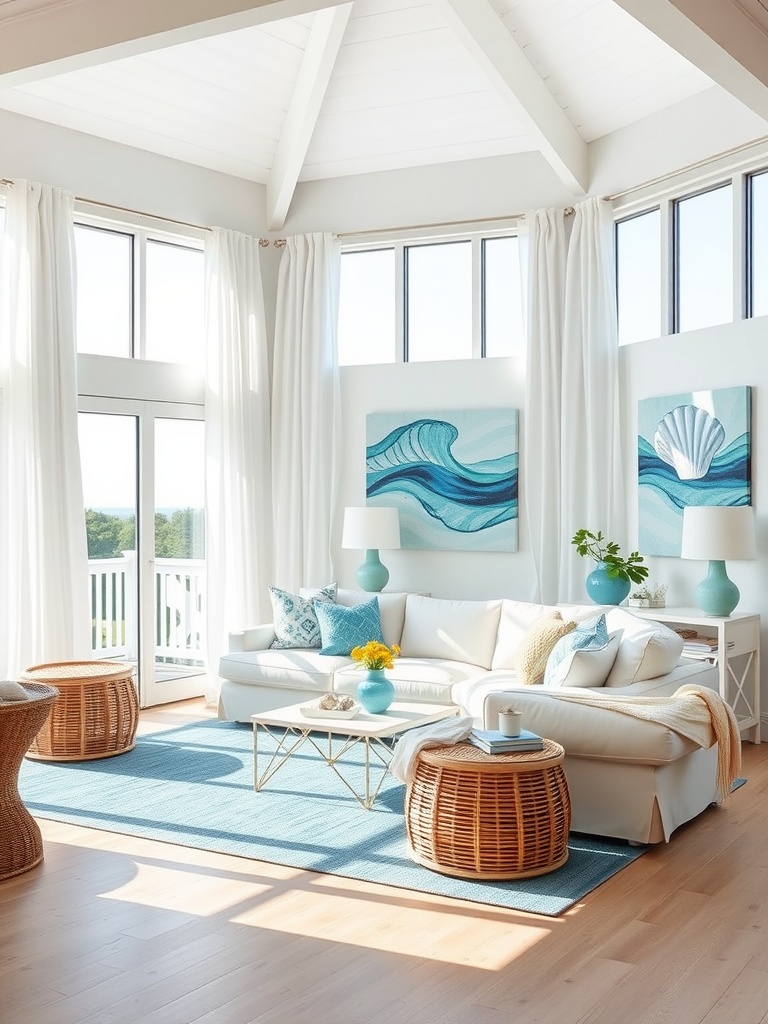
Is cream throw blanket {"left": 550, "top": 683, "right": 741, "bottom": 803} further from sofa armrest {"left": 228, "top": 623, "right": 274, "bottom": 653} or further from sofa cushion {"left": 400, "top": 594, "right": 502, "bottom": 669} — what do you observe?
sofa armrest {"left": 228, "top": 623, "right": 274, "bottom": 653}

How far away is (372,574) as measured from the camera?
23.8ft

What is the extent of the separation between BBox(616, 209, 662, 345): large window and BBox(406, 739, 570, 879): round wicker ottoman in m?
3.71

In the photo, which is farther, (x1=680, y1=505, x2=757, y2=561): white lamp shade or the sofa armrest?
the sofa armrest

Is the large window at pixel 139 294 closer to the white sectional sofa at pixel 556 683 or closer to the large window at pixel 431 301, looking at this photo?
the large window at pixel 431 301

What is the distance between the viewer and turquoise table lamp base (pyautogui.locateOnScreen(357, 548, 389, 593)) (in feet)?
23.8

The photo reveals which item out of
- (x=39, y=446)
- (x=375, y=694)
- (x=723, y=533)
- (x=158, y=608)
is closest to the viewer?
(x=375, y=694)

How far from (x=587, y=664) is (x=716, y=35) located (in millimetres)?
2760

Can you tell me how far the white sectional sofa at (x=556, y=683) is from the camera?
4234 mm

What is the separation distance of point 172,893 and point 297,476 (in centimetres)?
432

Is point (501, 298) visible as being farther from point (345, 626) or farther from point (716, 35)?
point (716, 35)

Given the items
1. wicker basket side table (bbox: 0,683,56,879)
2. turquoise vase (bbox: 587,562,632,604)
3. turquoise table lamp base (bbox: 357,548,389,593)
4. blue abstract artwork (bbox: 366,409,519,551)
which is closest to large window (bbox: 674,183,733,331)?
blue abstract artwork (bbox: 366,409,519,551)

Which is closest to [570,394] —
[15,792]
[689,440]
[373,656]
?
[689,440]

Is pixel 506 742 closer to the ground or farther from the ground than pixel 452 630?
closer to the ground

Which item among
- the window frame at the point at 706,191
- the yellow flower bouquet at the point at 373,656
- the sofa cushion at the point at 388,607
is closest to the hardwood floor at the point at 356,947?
the yellow flower bouquet at the point at 373,656
